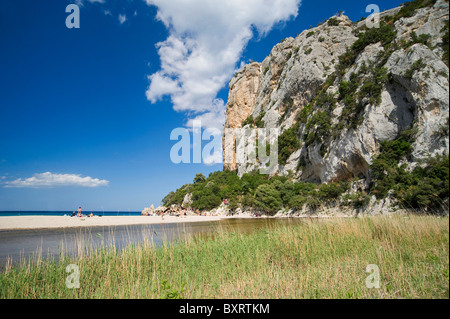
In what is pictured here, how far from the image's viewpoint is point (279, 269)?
6.00 m

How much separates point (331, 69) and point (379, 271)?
164 ft

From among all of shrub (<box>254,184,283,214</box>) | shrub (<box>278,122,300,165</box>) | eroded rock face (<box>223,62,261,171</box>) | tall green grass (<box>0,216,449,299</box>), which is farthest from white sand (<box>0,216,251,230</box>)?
eroded rock face (<box>223,62,261,171</box>)

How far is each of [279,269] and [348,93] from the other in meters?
34.2

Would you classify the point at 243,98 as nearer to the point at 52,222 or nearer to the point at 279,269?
the point at 52,222

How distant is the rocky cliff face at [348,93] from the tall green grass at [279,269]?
6.93 ft

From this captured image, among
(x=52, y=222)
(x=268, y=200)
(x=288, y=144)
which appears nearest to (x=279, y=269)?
(x=52, y=222)

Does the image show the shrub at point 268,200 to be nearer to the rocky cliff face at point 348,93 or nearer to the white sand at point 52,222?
the rocky cliff face at point 348,93

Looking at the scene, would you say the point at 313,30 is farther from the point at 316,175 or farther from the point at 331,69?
the point at 316,175

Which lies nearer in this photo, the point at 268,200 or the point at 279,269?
the point at 279,269

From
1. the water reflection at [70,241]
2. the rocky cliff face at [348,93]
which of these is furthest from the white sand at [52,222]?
the rocky cliff face at [348,93]

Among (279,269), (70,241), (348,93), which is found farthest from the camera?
(348,93)

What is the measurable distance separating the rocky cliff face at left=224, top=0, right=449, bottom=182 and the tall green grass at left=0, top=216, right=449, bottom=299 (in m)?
2.11

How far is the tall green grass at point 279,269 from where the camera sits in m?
3.77
